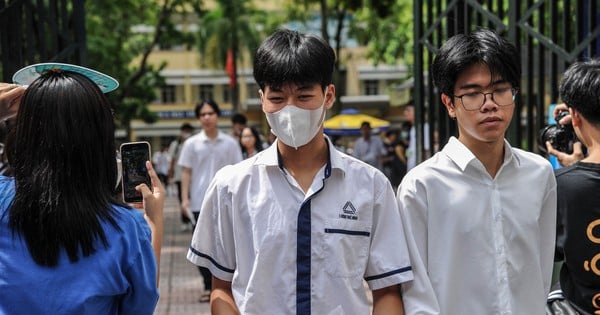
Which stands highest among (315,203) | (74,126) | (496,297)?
(74,126)

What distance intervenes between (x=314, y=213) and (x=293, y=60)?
47 cm

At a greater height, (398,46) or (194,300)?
(398,46)

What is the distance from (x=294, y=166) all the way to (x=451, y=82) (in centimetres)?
65

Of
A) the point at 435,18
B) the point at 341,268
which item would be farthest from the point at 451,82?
the point at 435,18

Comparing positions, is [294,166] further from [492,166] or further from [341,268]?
[492,166]

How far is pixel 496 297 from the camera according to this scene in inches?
105

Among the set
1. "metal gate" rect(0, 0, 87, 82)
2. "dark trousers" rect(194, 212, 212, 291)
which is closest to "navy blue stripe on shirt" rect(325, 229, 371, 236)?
"metal gate" rect(0, 0, 87, 82)

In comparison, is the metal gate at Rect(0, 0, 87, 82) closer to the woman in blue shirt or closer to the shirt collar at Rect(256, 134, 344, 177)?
the shirt collar at Rect(256, 134, 344, 177)

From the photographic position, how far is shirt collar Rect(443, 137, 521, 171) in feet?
9.00

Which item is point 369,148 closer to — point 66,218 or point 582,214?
point 582,214

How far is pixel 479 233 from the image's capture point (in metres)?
2.68

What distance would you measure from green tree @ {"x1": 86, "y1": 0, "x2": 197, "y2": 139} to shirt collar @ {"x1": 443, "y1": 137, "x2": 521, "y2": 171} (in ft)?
40.2

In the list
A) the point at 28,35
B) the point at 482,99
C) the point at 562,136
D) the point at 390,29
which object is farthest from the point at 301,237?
the point at 390,29

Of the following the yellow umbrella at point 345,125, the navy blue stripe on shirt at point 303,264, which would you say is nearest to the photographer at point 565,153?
the navy blue stripe on shirt at point 303,264
